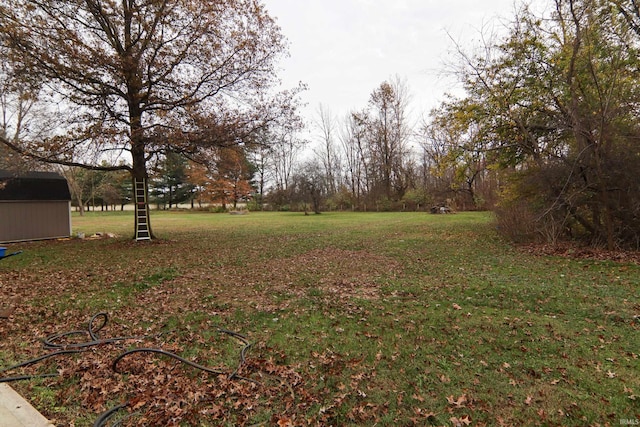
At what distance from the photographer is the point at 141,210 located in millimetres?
12016

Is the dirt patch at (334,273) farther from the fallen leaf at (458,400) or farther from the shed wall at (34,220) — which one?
the shed wall at (34,220)

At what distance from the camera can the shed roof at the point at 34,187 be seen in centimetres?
1279

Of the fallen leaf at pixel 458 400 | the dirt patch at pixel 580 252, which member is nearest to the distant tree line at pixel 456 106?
the dirt patch at pixel 580 252

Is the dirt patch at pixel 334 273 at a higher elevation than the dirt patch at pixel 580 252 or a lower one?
lower

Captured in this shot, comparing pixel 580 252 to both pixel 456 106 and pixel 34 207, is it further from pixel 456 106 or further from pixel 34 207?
pixel 34 207

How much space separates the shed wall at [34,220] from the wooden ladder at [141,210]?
4821mm

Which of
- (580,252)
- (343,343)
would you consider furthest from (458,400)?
(580,252)

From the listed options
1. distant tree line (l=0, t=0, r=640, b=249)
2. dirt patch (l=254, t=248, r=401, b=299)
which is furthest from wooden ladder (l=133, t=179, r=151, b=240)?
dirt patch (l=254, t=248, r=401, b=299)

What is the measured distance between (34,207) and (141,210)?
5.41 meters

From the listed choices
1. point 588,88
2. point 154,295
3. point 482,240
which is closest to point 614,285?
point 482,240

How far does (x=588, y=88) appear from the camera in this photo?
919 cm

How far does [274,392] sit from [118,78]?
35.7ft

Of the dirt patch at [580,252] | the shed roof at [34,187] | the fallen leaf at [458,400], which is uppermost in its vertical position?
the shed roof at [34,187]

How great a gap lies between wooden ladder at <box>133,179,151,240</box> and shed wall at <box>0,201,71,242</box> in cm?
482
